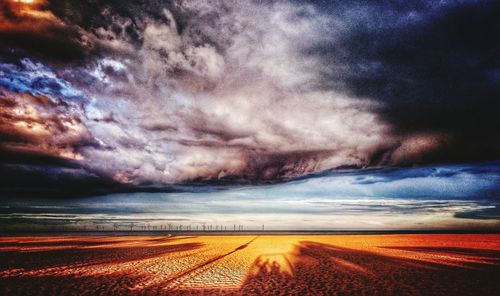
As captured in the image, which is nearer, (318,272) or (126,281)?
(126,281)

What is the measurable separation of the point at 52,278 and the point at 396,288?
61.7 feet

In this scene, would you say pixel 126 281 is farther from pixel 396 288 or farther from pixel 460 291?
pixel 460 291

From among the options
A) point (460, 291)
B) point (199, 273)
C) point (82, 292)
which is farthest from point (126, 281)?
point (460, 291)

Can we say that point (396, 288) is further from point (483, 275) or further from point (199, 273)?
point (199, 273)

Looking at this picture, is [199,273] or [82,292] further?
[199,273]

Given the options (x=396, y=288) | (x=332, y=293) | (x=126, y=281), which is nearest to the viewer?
(x=332, y=293)

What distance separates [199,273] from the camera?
18.0 metres

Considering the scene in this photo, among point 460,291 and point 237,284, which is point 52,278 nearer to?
point 237,284

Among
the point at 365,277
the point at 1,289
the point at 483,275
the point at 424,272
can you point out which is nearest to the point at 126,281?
the point at 1,289

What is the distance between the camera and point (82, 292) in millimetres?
13211

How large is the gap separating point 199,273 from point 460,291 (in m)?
14.1

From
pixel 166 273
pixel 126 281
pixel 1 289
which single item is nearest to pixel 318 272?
pixel 166 273

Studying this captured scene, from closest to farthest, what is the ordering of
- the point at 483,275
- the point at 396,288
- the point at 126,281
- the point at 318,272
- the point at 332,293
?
the point at 332,293, the point at 396,288, the point at 126,281, the point at 483,275, the point at 318,272

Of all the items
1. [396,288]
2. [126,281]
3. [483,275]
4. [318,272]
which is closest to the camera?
[396,288]
